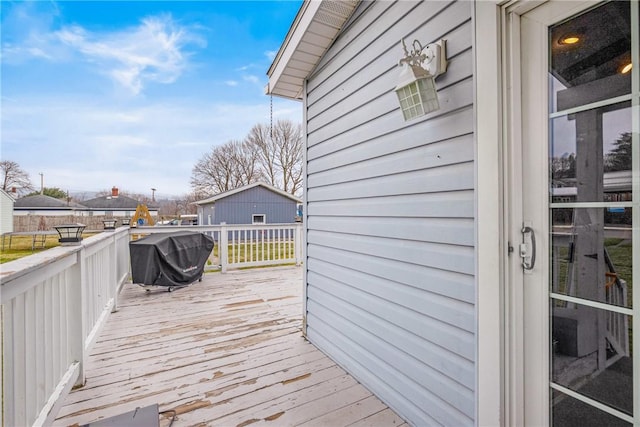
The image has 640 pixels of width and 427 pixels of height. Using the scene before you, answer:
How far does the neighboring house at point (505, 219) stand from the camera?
104 cm

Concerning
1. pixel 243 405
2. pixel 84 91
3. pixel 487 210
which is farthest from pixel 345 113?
pixel 84 91

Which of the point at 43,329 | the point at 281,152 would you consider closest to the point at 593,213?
the point at 43,329

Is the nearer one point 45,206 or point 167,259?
point 167,259

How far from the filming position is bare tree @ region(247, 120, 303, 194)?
18.1 metres

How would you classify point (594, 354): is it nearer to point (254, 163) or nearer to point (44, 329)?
point (44, 329)

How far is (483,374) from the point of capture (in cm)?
133

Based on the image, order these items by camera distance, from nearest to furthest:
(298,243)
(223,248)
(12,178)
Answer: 1. (12,178)
2. (223,248)
3. (298,243)

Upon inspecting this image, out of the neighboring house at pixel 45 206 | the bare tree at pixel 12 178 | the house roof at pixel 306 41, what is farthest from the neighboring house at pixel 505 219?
the neighboring house at pixel 45 206

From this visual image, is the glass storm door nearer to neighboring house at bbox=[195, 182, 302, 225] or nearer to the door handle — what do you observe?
the door handle

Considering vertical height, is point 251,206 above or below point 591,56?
below

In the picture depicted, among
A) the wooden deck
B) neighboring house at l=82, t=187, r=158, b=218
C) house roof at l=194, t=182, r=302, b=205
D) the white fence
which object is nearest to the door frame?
the wooden deck

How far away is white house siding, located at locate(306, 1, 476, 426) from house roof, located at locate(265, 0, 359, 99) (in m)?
0.12

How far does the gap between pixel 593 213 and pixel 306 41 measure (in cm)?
239

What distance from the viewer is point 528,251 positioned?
123 centimetres
